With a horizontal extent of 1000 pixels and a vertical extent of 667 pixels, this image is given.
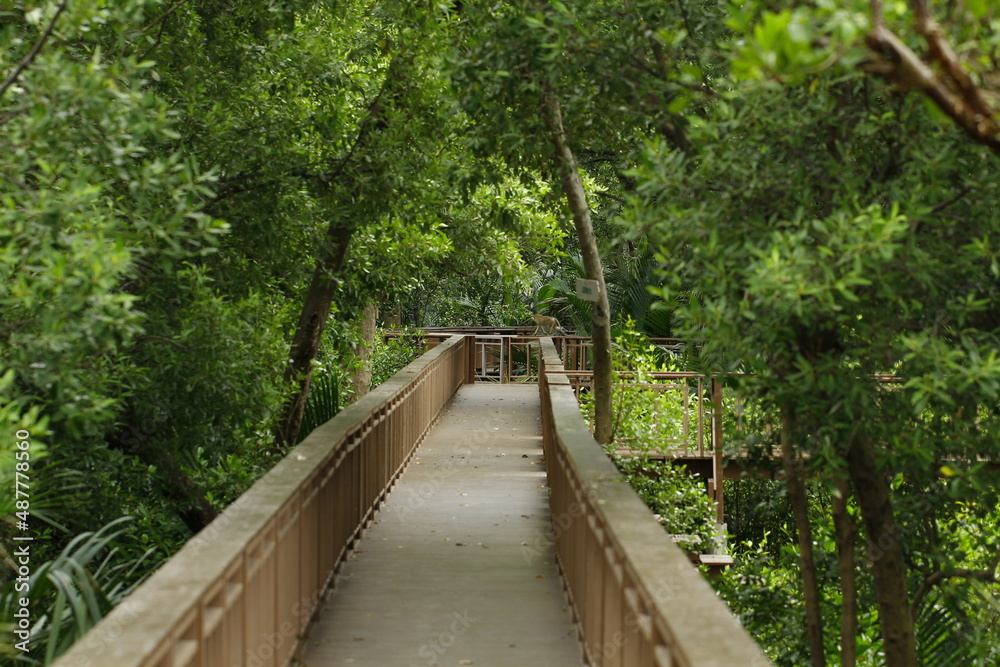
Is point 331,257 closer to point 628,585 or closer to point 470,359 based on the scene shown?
point 628,585

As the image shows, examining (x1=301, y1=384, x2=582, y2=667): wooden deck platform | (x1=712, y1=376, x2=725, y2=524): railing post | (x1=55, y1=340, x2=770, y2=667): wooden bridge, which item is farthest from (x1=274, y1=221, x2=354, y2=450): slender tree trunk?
(x1=712, y1=376, x2=725, y2=524): railing post

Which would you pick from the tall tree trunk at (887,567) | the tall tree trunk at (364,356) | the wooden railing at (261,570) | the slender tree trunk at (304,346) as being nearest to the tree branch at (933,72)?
the wooden railing at (261,570)

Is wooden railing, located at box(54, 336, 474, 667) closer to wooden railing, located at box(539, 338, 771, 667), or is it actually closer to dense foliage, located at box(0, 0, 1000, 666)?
dense foliage, located at box(0, 0, 1000, 666)

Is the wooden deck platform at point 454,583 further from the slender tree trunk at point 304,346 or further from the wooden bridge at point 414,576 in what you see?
the slender tree trunk at point 304,346

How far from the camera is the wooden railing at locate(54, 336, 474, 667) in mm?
3139

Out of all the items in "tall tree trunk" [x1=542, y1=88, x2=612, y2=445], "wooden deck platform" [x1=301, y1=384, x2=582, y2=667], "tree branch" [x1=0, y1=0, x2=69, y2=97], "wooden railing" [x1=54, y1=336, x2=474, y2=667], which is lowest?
"wooden deck platform" [x1=301, y1=384, x2=582, y2=667]

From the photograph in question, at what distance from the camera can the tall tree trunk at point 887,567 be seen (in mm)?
6273

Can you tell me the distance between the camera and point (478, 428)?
1611cm

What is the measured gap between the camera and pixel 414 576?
7434mm

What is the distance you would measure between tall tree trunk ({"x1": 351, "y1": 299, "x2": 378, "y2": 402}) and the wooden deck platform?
4912mm

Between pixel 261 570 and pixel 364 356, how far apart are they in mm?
A: 14779

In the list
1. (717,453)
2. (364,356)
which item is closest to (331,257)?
(717,453)

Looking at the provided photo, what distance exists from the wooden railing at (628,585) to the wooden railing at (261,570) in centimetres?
150

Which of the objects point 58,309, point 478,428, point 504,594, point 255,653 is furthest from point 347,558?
point 478,428
